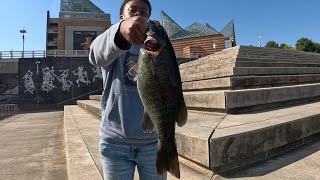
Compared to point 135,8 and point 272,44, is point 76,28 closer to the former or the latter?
point 272,44

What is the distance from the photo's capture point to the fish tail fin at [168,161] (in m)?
1.56

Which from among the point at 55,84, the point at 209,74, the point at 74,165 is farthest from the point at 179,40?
the point at 74,165

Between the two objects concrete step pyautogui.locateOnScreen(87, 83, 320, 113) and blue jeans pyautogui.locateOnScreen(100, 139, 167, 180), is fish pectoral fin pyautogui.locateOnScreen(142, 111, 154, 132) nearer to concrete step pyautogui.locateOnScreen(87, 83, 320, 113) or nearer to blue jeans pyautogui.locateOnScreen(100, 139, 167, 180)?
blue jeans pyautogui.locateOnScreen(100, 139, 167, 180)

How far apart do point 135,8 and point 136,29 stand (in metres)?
0.47

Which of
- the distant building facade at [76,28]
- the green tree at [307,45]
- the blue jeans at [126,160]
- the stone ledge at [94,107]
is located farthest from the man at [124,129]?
the green tree at [307,45]

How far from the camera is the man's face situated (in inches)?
70.8

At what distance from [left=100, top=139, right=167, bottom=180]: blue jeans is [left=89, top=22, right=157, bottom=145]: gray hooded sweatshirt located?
40mm

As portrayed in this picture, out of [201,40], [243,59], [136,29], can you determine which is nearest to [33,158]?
[136,29]

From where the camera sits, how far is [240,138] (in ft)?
11.9

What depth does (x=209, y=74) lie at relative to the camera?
8250mm

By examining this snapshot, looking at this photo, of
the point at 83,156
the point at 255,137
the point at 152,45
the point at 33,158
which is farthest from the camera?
the point at 33,158

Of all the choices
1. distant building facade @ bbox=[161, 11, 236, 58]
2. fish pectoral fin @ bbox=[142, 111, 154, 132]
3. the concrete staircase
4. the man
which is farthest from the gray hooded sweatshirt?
distant building facade @ bbox=[161, 11, 236, 58]

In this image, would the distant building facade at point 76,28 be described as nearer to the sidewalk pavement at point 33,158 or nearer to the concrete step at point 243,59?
the concrete step at point 243,59

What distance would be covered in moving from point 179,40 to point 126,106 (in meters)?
64.9
